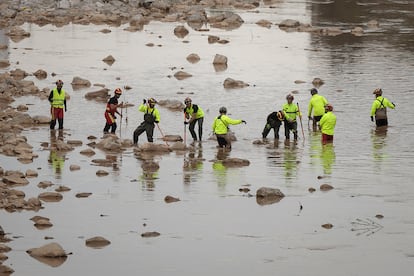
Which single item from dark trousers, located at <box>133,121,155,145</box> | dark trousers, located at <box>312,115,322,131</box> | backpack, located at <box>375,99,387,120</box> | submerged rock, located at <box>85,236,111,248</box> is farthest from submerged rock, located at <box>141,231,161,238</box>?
backpack, located at <box>375,99,387,120</box>

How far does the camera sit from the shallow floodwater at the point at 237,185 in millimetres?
27828

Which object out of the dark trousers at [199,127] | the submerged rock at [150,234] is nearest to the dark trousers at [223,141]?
the dark trousers at [199,127]

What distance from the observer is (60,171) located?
1439 inches

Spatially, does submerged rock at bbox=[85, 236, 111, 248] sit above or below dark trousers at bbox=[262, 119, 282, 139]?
below

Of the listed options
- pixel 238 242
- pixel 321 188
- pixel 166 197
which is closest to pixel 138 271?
pixel 238 242

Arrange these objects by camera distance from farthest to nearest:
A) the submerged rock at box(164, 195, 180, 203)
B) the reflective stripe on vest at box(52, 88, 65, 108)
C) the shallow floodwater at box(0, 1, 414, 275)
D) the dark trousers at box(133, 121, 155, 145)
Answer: the reflective stripe on vest at box(52, 88, 65, 108)
the dark trousers at box(133, 121, 155, 145)
the submerged rock at box(164, 195, 180, 203)
the shallow floodwater at box(0, 1, 414, 275)

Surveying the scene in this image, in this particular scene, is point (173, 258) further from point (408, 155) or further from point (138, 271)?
point (408, 155)

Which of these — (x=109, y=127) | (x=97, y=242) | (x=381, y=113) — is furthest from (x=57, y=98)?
(x=97, y=242)

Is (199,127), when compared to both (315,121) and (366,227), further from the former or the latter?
(366,227)

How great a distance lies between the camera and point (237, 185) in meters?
34.9

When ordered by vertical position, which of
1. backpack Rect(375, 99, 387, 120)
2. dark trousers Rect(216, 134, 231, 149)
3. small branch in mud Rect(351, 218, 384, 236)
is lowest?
small branch in mud Rect(351, 218, 384, 236)

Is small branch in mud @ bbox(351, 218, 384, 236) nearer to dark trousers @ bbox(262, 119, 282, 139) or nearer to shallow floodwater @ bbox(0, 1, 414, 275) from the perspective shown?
shallow floodwater @ bbox(0, 1, 414, 275)

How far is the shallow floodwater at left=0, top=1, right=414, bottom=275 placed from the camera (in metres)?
27.8

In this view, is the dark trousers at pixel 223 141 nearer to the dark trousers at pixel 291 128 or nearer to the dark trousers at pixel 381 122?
the dark trousers at pixel 291 128
